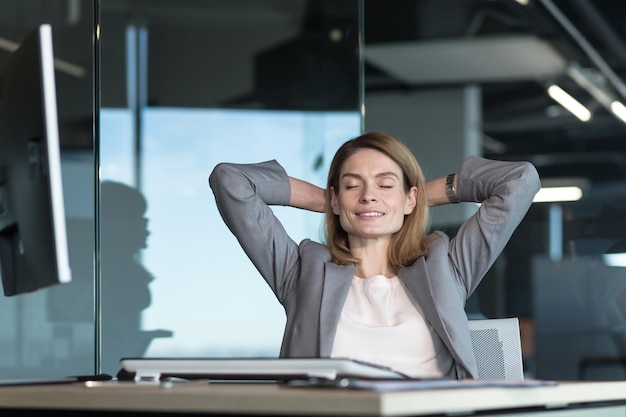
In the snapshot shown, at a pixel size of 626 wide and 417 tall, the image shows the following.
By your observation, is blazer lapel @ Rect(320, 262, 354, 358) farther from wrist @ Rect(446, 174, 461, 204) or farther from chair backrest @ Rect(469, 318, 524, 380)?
wrist @ Rect(446, 174, 461, 204)

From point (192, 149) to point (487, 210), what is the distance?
1347 mm

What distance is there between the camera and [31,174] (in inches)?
63.7

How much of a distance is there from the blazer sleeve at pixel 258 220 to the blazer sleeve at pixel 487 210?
1.27 feet

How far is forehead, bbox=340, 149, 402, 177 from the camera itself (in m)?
2.45

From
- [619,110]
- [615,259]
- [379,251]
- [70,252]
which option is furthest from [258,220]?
[619,110]

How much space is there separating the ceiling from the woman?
2.73 metres

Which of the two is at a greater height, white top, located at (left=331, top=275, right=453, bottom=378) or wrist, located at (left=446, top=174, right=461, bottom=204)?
Result: wrist, located at (left=446, top=174, right=461, bottom=204)

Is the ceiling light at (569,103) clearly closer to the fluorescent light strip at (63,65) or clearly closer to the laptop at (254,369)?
the fluorescent light strip at (63,65)

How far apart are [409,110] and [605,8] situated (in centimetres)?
134

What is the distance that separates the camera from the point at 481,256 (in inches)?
96.6

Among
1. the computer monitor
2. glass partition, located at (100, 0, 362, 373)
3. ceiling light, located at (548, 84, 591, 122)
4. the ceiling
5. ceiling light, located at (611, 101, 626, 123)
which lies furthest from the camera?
ceiling light, located at (548, 84, 591, 122)

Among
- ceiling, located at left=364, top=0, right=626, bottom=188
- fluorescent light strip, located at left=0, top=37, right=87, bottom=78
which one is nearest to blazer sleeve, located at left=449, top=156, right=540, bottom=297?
fluorescent light strip, located at left=0, top=37, right=87, bottom=78

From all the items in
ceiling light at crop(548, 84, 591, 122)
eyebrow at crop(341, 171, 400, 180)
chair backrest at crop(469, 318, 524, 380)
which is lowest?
chair backrest at crop(469, 318, 524, 380)

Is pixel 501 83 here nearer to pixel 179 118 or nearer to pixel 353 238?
pixel 179 118
